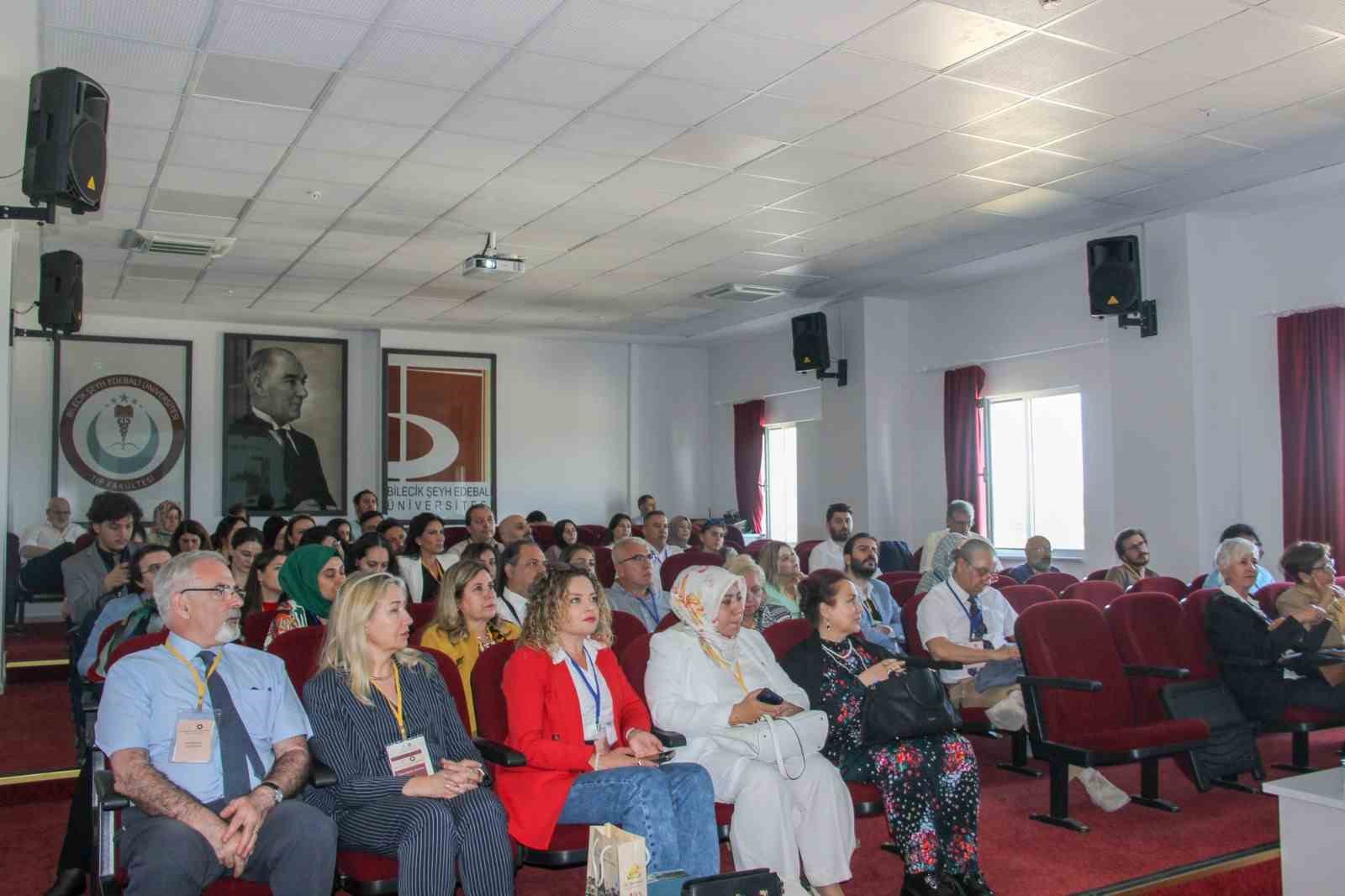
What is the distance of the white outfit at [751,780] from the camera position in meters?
3.26

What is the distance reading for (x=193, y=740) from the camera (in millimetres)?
2818

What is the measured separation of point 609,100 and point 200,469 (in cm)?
818

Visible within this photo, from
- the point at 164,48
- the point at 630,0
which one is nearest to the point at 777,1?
the point at 630,0

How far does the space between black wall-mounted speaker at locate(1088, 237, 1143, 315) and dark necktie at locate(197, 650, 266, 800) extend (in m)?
7.16

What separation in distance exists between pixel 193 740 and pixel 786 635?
2.20 m

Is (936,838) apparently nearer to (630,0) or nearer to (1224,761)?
(1224,761)

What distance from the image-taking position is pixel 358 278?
10023mm

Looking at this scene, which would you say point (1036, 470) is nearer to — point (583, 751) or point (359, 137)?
point (359, 137)

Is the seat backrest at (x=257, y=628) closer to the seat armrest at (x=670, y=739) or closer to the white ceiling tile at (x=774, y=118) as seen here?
the seat armrest at (x=670, y=739)

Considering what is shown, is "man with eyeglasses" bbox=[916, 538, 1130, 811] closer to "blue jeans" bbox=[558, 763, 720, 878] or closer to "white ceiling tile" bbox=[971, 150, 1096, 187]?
"blue jeans" bbox=[558, 763, 720, 878]

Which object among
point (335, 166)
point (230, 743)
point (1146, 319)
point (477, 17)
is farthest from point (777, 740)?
point (1146, 319)

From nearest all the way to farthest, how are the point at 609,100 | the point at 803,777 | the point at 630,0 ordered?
1. the point at 803,777
2. the point at 630,0
3. the point at 609,100

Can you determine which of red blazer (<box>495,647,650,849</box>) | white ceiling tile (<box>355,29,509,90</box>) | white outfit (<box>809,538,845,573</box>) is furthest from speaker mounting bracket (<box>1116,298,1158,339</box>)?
red blazer (<box>495,647,650,849</box>)

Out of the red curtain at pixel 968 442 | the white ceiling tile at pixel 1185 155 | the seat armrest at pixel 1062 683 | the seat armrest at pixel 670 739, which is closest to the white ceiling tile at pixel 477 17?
the seat armrest at pixel 670 739
